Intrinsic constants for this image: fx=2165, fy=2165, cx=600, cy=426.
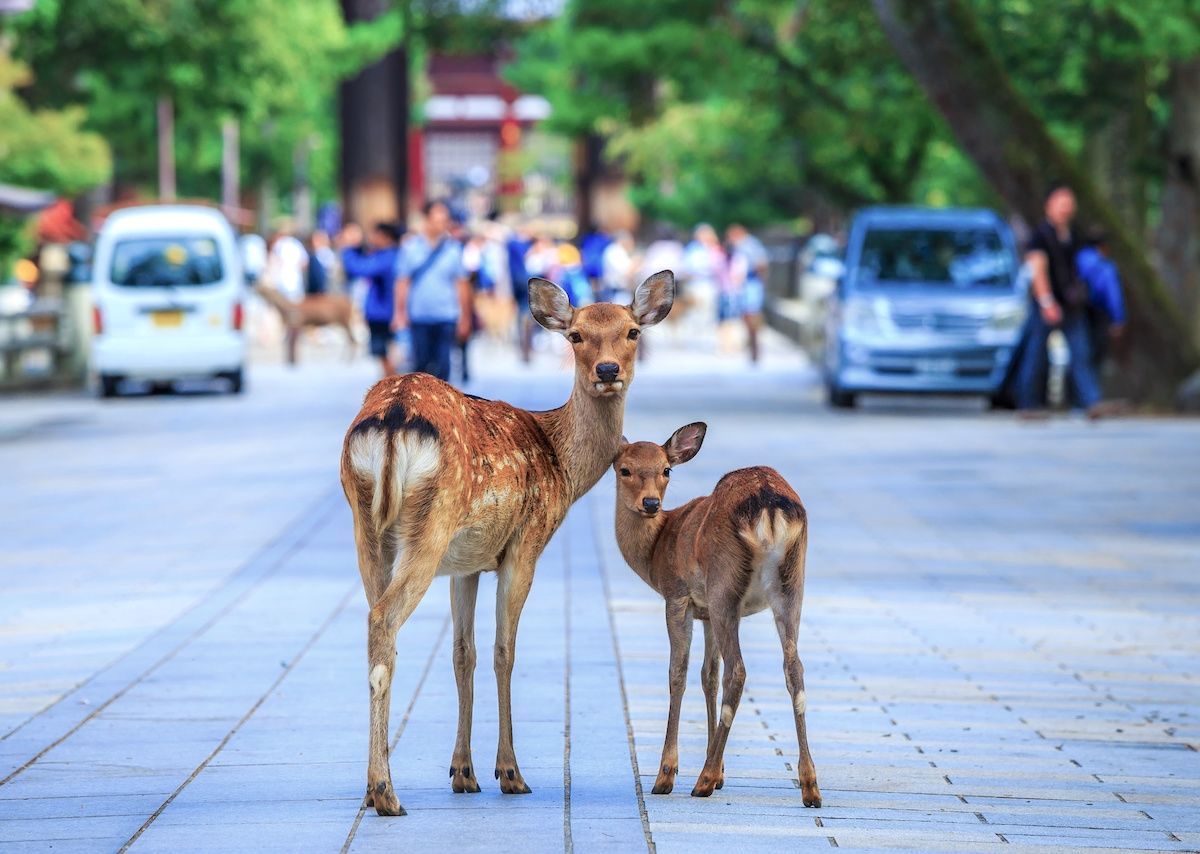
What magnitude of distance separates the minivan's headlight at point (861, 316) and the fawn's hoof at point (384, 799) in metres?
16.7

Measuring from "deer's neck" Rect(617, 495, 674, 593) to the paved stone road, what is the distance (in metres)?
0.63

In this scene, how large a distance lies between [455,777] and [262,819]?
0.60 metres

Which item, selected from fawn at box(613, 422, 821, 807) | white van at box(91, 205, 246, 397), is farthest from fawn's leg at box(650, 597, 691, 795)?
white van at box(91, 205, 246, 397)

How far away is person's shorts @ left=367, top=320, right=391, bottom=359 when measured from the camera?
21.7 m

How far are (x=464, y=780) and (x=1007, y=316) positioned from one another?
1651cm

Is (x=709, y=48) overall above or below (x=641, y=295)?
above

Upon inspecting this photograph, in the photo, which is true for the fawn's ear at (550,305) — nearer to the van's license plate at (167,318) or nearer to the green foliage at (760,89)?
the van's license plate at (167,318)

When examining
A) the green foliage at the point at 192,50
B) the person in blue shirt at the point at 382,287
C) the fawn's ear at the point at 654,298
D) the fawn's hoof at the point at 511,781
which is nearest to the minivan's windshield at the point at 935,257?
the person in blue shirt at the point at 382,287

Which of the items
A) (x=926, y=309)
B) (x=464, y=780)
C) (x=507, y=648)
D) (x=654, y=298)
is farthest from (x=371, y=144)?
(x=464, y=780)

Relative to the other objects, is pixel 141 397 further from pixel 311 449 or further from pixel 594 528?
pixel 594 528

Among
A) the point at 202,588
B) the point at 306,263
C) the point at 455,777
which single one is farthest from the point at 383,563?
the point at 306,263

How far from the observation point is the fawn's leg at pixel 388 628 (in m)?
5.79

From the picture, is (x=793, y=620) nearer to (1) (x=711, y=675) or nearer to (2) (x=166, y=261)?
(1) (x=711, y=675)

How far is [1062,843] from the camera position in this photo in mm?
5812
